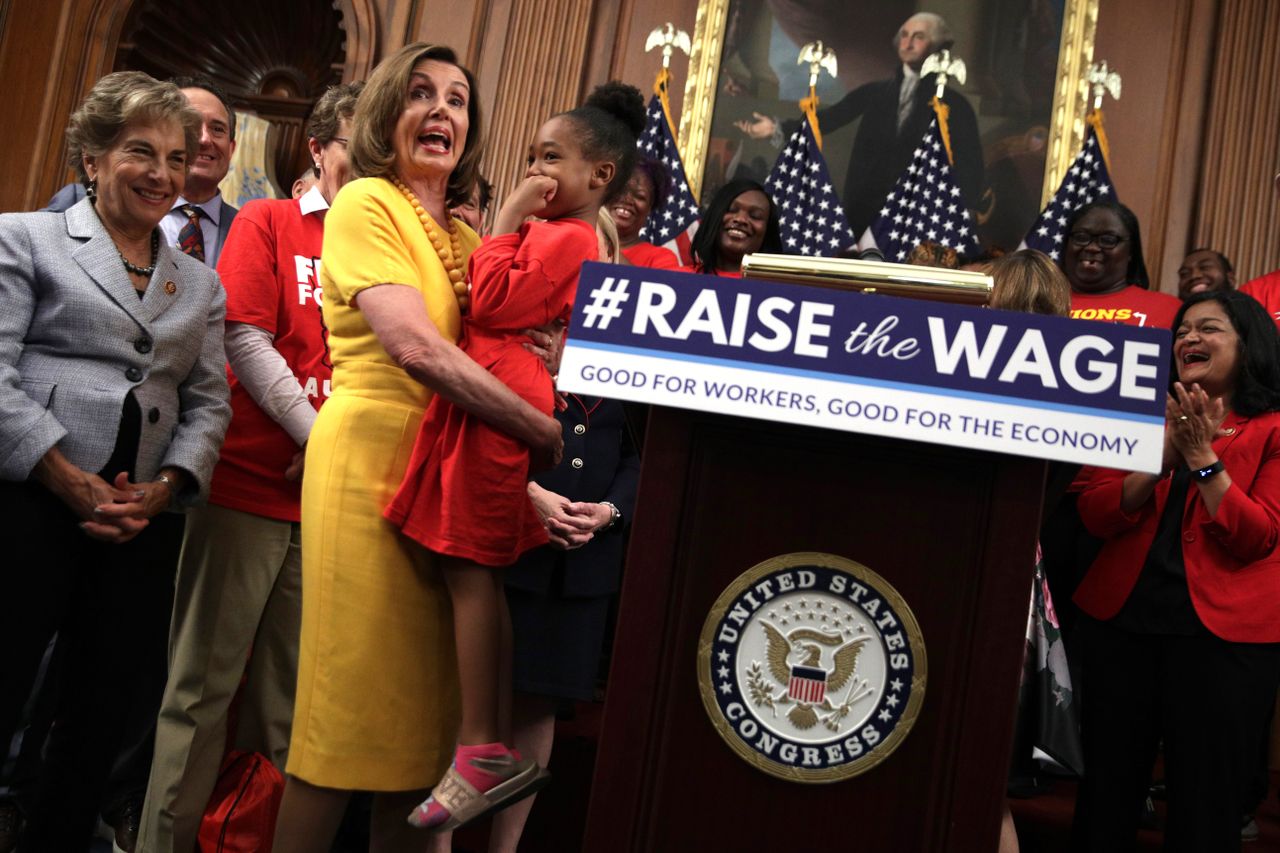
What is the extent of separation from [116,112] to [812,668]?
184 centimetres

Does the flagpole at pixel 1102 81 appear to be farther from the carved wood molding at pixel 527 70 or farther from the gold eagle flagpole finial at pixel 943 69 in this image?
the carved wood molding at pixel 527 70

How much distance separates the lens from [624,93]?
2.40 metres

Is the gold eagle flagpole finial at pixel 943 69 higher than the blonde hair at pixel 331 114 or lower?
higher

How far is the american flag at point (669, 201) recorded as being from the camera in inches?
223

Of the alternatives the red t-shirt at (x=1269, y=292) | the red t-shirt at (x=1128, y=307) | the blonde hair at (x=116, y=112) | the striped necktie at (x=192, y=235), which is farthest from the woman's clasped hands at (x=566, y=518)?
the red t-shirt at (x=1269, y=292)

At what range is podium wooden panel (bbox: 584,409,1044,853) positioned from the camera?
1.42m

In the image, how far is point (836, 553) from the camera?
1.47 meters

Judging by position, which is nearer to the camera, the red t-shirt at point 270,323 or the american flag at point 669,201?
the red t-shirt at point 270,323

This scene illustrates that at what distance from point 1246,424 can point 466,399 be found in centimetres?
195

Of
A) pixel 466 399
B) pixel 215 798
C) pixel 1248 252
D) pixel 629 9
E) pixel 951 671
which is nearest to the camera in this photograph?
pixel 951 671

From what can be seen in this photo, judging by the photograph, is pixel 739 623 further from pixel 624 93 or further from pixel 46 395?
pixel 46 395

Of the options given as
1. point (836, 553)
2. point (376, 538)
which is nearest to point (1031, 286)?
point (836, 553)

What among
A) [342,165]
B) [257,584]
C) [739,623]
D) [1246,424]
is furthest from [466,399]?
[1246,424]

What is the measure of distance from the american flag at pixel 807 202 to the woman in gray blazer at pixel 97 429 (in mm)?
3724
